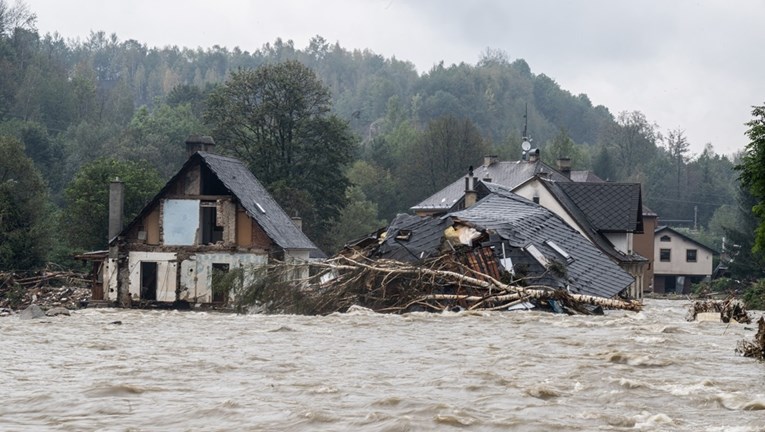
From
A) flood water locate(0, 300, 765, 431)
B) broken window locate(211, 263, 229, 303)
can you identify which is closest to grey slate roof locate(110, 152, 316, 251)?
broken window locate(211, 263, 229, 303)

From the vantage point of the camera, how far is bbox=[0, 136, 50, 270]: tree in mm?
50438

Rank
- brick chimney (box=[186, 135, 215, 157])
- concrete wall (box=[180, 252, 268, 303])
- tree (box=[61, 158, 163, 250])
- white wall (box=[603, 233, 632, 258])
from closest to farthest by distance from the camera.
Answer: concrete wall (box=[180, 252, 268, 303]) → brick chimney (box=[186, 135, 215, 157]) → white wall (box=[603, 233, 632, 258]) → tree (box=[61, 158, 163, 250])

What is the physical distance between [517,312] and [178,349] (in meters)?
9.81

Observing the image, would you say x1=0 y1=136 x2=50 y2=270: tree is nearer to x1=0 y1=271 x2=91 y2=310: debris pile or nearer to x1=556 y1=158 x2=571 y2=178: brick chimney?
x1=0 y1=271 x2=91 y2=310: debris pile

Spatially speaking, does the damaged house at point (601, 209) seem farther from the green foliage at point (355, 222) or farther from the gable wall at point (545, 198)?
the green foliage at point (355, 222)

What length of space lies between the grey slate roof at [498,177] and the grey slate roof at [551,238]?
75.4ft

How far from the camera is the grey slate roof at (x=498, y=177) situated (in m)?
66.1

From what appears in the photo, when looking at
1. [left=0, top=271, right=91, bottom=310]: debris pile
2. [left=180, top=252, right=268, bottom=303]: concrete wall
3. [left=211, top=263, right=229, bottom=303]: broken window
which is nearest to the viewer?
[left=211, top=263, right=229, bottom=303]: broken window

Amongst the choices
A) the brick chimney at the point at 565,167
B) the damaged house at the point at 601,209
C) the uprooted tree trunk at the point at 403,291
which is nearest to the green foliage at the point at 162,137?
the brick chimney at the point at 565,167

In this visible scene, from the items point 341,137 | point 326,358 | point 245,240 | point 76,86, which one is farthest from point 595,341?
point 76,86

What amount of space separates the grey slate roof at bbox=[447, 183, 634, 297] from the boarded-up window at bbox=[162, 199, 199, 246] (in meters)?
10.6

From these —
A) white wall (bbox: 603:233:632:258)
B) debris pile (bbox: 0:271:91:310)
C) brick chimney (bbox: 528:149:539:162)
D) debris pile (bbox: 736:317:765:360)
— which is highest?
brick chimney (bbox: 528:149:539:162)

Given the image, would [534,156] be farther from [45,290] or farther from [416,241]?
[416,241]

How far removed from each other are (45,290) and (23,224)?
19.1ft
